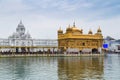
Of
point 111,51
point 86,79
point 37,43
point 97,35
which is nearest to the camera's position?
point 86,79

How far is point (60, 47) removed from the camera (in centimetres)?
8688

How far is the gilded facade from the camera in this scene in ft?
279

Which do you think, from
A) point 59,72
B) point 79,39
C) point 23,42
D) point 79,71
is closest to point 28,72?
point 59,72

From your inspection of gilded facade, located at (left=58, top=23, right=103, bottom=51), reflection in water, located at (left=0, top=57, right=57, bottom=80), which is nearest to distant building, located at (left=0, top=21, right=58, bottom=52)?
gilded facade, located at (left=58, top=23, right=103, bottom=51)

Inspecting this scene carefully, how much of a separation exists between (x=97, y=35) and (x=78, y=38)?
673 cm

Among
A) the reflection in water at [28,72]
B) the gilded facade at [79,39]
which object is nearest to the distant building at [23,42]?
the gilded facade at [79,39]

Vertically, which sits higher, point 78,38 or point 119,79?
point 78,38

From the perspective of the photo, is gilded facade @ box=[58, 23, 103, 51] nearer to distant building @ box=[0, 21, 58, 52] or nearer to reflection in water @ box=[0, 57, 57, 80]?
distant building @ box=[0, 21, 58, 52]

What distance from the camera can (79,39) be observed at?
281ft

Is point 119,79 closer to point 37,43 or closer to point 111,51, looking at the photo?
point 37,43

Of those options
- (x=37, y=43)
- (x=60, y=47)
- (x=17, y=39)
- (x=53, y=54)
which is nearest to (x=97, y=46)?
(x=60, y=47)

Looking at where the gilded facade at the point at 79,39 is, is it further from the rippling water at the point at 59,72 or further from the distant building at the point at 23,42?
the rippling water at the point at 59,72

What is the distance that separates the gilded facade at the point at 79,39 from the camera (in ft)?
279

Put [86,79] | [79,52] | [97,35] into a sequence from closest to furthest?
1. [86,79]
2. [79,52]
3. [97,35]
